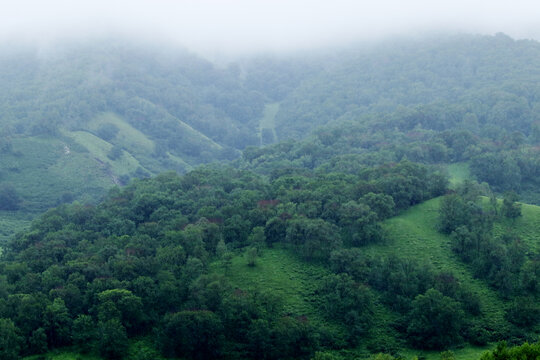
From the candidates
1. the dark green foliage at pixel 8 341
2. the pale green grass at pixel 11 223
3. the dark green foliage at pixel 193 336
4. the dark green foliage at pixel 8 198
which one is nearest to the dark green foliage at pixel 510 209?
the dark green foliage at pixel 193 336

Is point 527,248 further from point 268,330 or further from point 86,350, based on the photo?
point 86,350

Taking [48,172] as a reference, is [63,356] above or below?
above

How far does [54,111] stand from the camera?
187000 millimetres

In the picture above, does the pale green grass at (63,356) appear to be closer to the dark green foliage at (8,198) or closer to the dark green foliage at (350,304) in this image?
the dark green foliage at (350,304)

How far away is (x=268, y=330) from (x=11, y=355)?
24751mm

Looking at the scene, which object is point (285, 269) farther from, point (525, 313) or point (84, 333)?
point (525, 313)

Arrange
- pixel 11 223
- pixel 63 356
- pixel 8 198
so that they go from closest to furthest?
pixel 63 356, pixel 11 223, pixel 8 198

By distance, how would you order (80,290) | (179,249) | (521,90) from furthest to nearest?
(521,90) → (179,249) → (80,290)

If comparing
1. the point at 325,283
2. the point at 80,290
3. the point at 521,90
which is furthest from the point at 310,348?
the point at 521,90

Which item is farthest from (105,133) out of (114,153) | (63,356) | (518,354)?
(518,354)

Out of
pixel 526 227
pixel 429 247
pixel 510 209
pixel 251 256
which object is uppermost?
pixel 510 209

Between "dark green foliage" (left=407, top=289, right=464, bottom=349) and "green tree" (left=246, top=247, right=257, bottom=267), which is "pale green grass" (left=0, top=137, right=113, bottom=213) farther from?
"dark green foliage" (left=407, top=289, right=464, bottom=349)

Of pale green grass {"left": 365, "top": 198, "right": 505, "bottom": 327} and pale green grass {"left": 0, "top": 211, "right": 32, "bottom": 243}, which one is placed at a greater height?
pale green grass {"left": 365, "top": 198, "right": 505, "bottom": 327}

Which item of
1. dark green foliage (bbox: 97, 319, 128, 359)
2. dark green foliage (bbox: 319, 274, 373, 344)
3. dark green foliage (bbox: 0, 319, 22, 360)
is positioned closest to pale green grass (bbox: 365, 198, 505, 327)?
dark green foliage (bbox: 319, 274, 373, 344)
